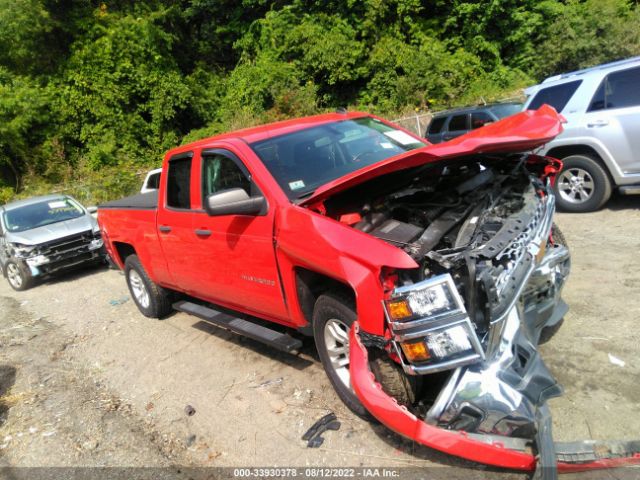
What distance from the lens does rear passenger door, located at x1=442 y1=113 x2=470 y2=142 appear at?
1130 centimetres

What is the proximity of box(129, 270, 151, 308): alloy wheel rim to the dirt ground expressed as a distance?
9.6 inches

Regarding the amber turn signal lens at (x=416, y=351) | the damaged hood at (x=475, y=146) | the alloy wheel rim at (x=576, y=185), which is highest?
the damaged hood at (x=475, y=146)

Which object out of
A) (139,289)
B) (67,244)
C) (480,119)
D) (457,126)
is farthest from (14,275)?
(480,119)

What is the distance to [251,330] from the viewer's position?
4184 millimetres

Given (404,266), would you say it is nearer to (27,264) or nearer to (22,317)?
(22,317)

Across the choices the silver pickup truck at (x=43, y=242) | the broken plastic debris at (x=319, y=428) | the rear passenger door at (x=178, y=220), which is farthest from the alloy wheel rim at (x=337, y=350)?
the silver pickup truck at (x=43, y=242)

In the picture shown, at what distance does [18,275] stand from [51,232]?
1018 millimetres

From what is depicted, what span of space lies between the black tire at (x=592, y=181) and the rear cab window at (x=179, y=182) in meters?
4.79

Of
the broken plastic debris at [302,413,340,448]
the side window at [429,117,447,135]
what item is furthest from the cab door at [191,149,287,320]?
the side window at [429,117,447,135]

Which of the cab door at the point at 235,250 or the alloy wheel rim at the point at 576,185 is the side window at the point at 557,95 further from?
the cab door at the point at 235,250

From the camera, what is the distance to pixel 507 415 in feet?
8.39

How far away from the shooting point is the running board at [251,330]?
3.79 metres

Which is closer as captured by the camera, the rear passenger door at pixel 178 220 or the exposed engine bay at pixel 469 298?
the exposed engine bay at pixel 469 298

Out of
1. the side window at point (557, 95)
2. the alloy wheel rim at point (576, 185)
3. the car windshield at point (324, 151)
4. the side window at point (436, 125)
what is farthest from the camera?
the side window at point (436, 125)
